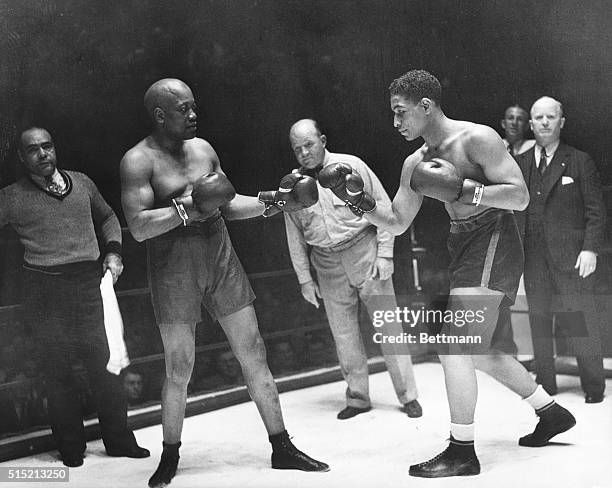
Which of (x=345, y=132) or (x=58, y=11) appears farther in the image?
(x=345, y=132)

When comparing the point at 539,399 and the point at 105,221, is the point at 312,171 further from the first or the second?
the point at 539,399

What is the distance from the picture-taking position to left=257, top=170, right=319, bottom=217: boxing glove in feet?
9.46

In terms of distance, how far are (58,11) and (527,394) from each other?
6.56ft

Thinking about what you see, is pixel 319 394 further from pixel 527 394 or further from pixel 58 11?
pixel 58 11

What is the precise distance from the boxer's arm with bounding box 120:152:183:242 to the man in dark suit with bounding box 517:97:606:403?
121cm

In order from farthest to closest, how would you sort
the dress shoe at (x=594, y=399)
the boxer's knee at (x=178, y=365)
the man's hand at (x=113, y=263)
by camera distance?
the dress shoe at (x=594, y=399)
the man's hand at (x=113, y=263)
the boxer's knee at (x=178, y=365)

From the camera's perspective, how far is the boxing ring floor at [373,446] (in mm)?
2857

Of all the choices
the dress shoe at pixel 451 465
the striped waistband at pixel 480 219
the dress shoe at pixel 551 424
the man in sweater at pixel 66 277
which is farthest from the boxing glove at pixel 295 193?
the dress shoe at pixel 551 424

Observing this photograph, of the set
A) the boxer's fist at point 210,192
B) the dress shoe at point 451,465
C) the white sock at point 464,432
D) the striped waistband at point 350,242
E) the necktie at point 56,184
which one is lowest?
the dress shoe at point 451,465

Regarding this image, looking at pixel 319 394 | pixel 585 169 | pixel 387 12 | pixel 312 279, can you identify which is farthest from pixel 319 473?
pixel 387 12

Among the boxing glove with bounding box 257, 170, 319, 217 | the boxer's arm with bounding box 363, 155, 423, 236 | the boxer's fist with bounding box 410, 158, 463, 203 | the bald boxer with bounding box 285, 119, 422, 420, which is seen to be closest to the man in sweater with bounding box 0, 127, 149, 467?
the boxing glove with bounding box 257, 170, 319, 217

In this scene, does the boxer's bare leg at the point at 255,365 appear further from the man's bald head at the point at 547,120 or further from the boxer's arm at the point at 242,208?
the man's bald head at the point at 547,120

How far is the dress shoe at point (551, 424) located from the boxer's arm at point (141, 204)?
1366 mm

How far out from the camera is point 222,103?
3.08m
